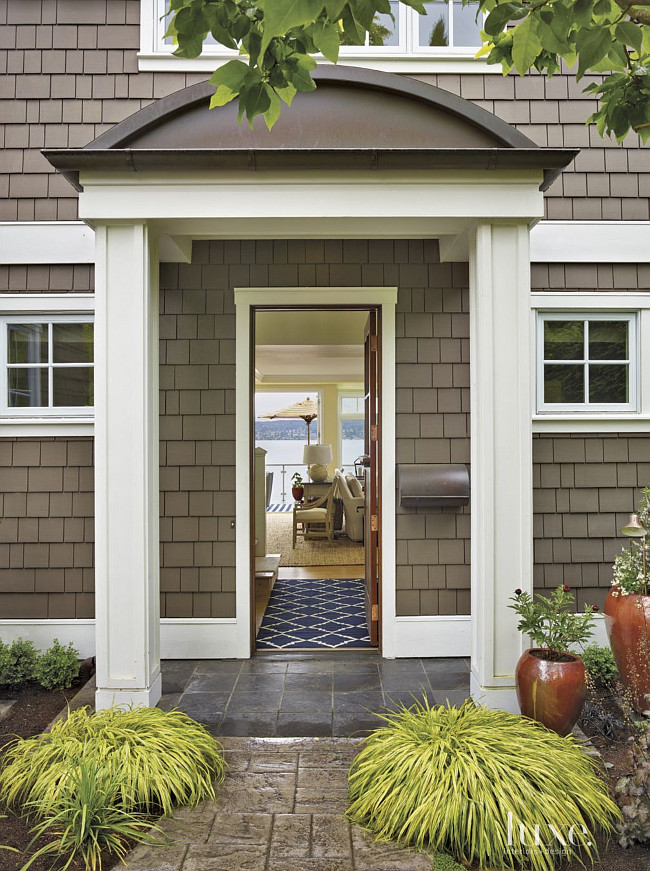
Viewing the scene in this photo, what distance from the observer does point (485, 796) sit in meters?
2.35

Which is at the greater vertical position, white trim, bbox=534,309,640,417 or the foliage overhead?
the foliage overhead

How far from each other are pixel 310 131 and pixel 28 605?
3475mm

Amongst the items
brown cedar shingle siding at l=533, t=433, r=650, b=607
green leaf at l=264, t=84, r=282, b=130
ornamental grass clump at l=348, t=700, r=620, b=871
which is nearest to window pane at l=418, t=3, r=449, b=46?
green leaf at l=264, t=84, r=282, b=130

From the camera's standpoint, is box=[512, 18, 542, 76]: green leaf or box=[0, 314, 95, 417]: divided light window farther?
box=[0, 314, 95, 417]: divided light window

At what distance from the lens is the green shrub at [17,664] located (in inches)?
157

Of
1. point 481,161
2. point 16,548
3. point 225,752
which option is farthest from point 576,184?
point 16,548

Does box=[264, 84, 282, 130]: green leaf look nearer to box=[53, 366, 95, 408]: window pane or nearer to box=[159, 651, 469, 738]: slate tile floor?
box=[53, 366, 95, 408]: window pane

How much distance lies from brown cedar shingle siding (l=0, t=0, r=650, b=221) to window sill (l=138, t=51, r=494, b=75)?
45 millimetres

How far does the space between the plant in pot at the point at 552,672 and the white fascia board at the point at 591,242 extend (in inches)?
92.0

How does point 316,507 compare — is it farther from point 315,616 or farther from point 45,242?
point 45,242

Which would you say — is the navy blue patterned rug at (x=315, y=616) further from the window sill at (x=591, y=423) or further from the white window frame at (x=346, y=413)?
the white window frame at (x=346, y=413)

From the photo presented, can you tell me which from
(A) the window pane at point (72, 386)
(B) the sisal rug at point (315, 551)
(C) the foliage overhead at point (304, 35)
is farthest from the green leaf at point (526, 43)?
(B) the sisal rug at point (315, 551)

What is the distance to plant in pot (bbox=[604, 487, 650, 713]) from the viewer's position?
327cm

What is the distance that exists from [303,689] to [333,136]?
3028 millimetres
